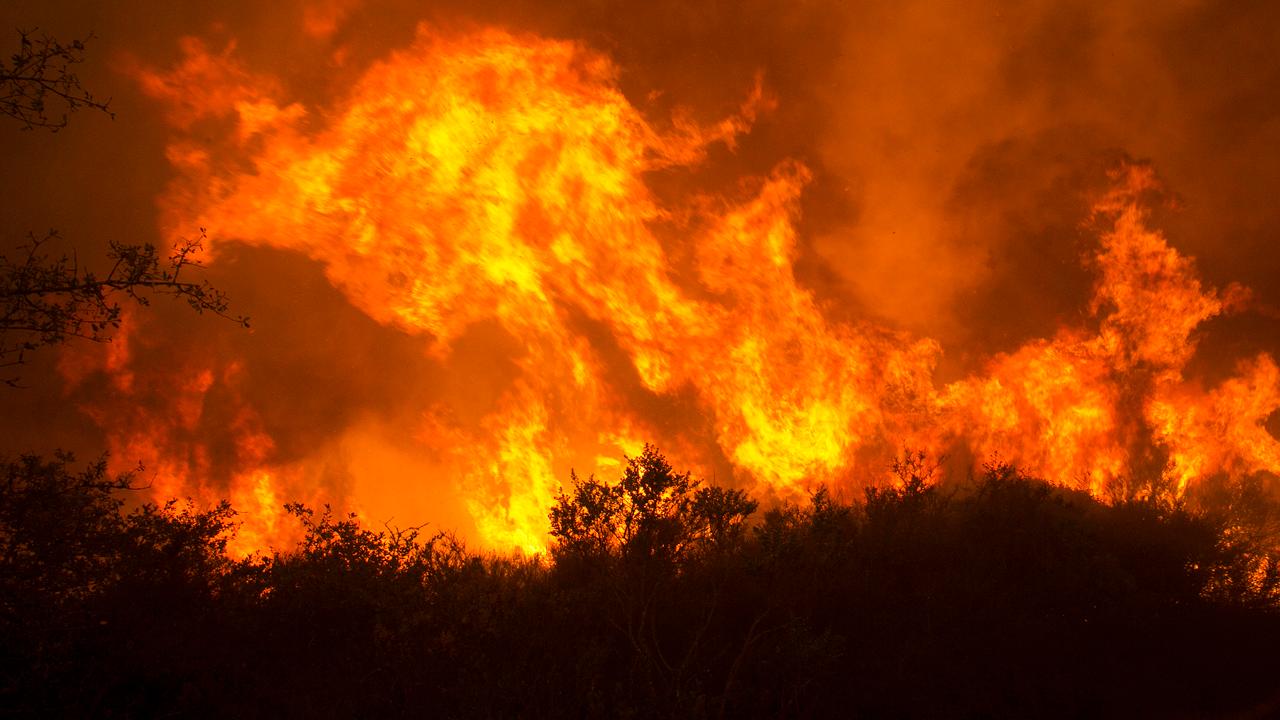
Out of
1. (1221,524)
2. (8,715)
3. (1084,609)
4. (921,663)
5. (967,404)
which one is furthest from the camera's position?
(967,404)

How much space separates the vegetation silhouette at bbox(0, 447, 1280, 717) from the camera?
19.5 ft

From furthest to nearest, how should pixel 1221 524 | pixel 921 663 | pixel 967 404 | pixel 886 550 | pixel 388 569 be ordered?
1. pixel 967 404
2. pixel 1221 524
3. pixel 886 550
4. pixel 388 569
5. pixel 921 663

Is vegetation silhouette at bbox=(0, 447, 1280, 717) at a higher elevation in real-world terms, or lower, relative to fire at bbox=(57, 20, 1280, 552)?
lower

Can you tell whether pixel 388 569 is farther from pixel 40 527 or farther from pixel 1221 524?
pixel 1221 524

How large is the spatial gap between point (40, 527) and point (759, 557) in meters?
8.32

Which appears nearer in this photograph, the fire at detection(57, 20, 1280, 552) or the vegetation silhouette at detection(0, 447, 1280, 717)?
the vegetation silhouette at detection(0, 447, 1280, 717)

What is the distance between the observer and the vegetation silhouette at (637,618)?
19.5 feet

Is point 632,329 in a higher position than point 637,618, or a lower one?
higher

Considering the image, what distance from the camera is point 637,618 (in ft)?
25.6

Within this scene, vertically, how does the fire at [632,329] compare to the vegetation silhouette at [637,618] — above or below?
above

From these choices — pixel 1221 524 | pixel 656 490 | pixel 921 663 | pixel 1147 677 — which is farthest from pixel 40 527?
pixel 1221 524

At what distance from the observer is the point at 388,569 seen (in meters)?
7.95

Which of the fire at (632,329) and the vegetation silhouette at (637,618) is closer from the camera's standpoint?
the vegetation silhouette at (637,618)

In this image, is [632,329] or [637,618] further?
[632,329]
